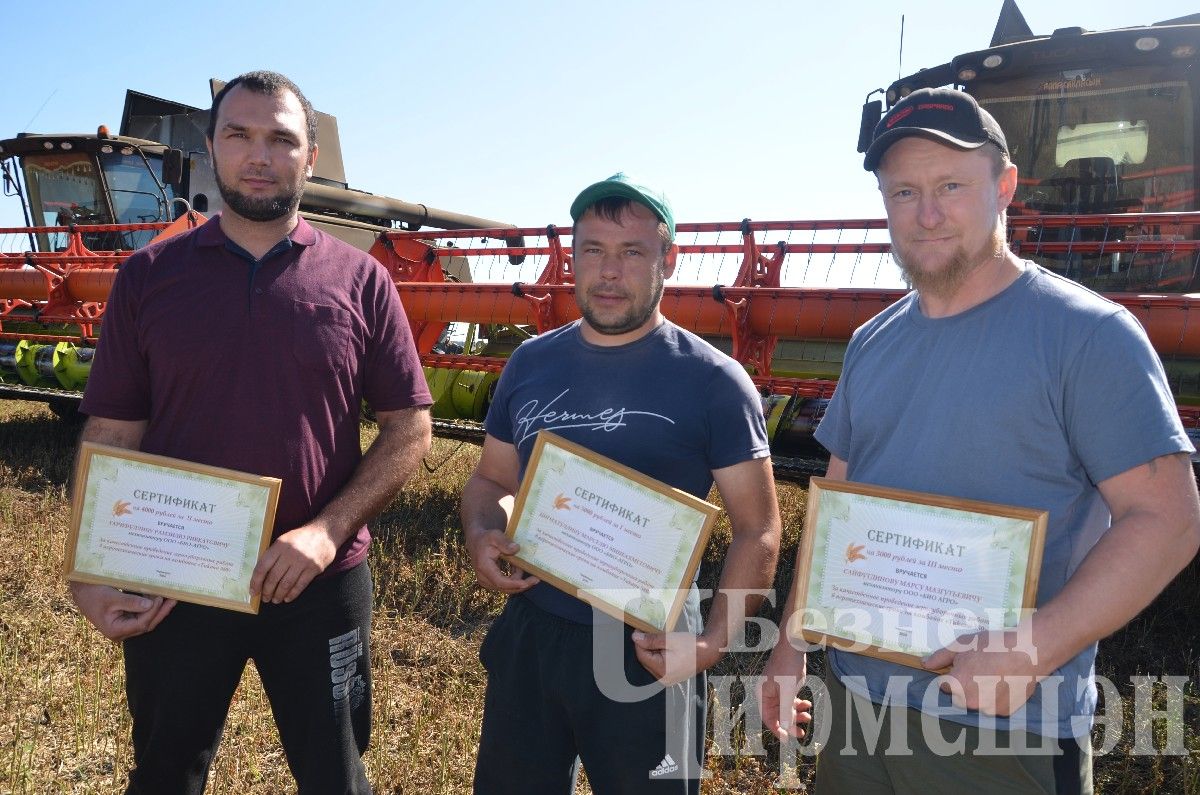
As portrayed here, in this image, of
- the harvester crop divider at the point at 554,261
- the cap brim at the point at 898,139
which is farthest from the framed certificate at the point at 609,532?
the harvester crop divider at the point at 554,261

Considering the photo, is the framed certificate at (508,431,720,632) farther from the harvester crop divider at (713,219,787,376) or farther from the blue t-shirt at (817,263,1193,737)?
the harvester crop divider at (713,219,787,376)

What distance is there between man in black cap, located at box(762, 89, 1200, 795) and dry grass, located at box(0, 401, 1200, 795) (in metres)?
1.42

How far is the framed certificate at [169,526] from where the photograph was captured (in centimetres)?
185

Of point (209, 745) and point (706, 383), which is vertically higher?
point (706, 383)

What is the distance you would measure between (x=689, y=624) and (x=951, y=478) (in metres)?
0.62

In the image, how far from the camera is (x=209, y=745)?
2012 millimetres

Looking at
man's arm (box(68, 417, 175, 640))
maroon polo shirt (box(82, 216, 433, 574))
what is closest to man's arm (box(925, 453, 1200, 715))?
maroon polo shirt (box(82, 216, 433, 574))

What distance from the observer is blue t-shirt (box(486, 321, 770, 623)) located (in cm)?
179

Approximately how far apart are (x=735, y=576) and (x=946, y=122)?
0.95m

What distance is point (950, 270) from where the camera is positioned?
1.54 metres

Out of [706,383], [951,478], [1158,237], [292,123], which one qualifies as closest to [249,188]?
[292,123]

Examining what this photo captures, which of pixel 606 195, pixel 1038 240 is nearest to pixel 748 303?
pixel 1038 240

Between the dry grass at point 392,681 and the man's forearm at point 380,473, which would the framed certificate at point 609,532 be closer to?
the man's forearm at point 380,473

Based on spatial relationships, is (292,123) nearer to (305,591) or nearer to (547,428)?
(547,428)
